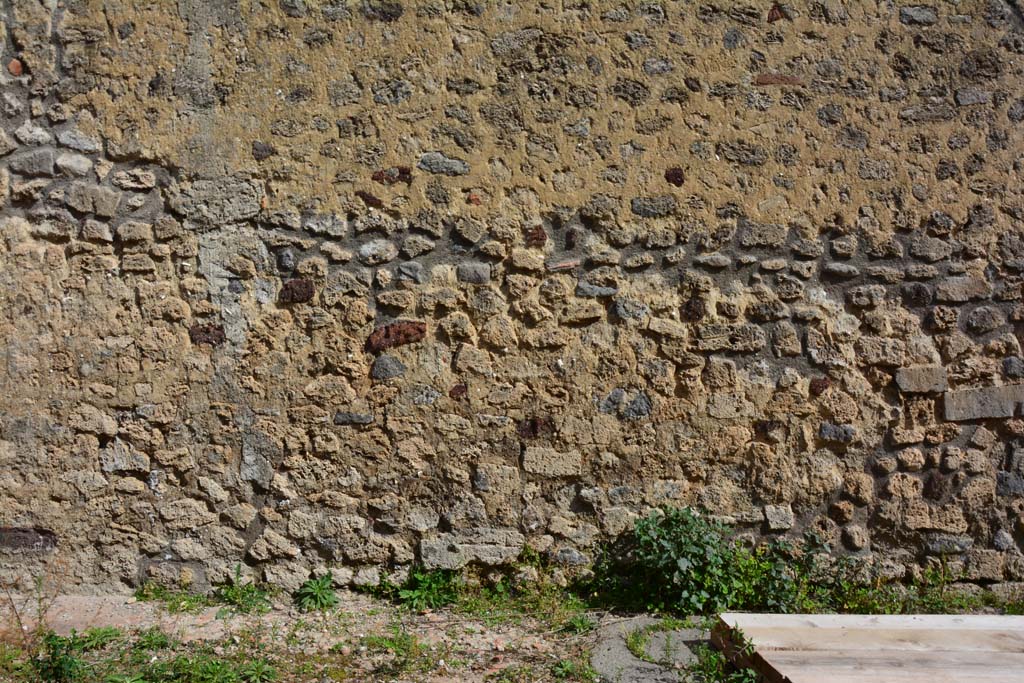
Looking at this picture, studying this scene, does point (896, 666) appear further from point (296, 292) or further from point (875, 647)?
point (296, 292)

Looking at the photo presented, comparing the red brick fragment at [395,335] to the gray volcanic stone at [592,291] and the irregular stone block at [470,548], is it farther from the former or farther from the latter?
the irregular stone block at [470,548]

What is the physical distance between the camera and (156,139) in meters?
3.74

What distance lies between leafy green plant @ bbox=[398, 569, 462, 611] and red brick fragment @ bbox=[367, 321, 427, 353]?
3.46ft

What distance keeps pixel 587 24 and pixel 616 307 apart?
135cm

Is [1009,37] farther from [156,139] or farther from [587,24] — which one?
[156,139]

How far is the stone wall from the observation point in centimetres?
372

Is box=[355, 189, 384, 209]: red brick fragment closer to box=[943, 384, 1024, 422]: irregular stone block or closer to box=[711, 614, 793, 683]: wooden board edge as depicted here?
box=[711, 614, 793, 683]: wooden board edge

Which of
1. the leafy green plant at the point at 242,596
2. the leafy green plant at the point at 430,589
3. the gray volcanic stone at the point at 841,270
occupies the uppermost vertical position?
the gray volcanic stone at the point at 841,270

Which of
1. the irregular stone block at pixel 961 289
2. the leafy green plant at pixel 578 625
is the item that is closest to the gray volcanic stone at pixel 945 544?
the irregular stone block at pixel 961 289

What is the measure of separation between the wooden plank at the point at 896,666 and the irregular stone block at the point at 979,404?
4.33 feet

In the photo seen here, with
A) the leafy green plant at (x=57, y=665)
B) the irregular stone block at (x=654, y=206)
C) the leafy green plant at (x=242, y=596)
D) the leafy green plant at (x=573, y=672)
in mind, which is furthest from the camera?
the irregular stone block at (x=654, y=206)

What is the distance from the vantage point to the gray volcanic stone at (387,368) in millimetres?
3770

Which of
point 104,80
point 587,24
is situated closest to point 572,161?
point 587,24

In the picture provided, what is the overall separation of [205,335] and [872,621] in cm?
309
